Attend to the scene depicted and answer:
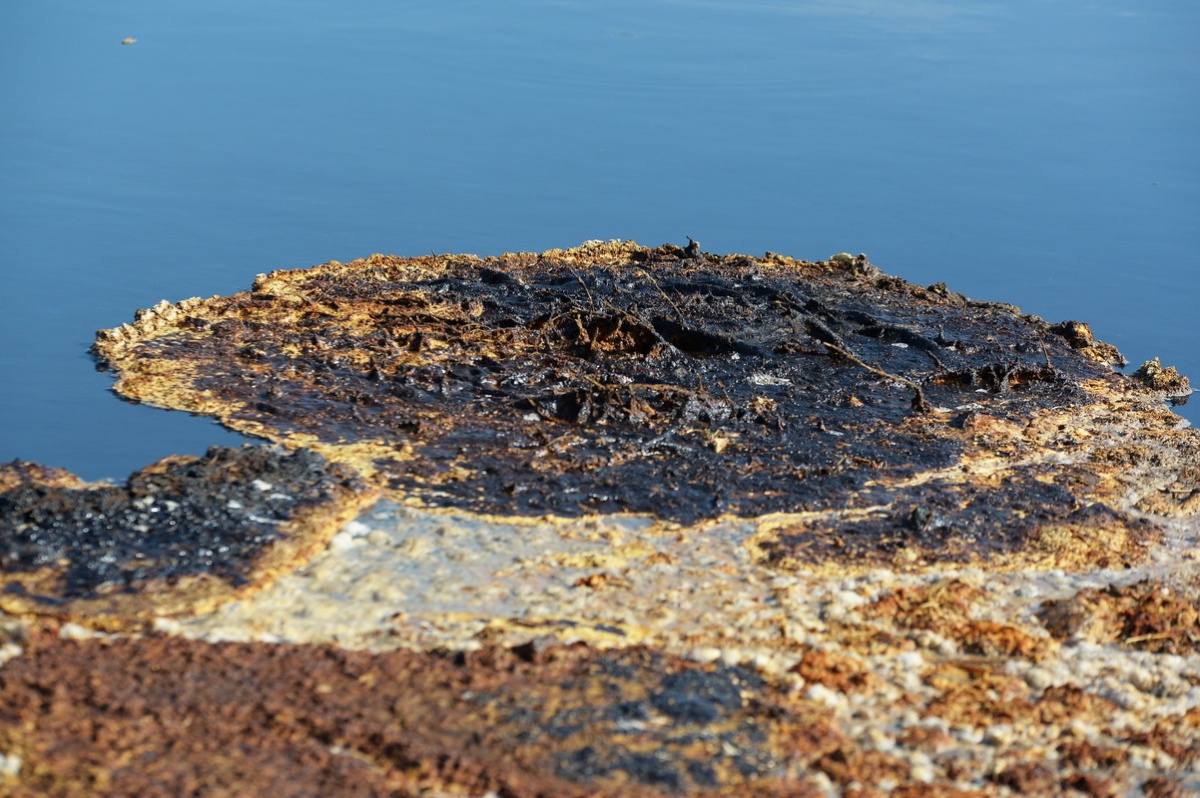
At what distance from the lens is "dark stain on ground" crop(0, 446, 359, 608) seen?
409 cm

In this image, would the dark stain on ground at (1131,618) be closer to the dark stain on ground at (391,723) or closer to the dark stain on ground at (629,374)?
the dark stain on ground at (629,374)

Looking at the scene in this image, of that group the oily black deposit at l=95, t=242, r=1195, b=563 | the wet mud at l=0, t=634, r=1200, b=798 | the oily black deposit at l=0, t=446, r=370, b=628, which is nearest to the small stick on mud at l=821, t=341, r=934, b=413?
the oily black deposit at l=95, t=242, r=1195, b=563

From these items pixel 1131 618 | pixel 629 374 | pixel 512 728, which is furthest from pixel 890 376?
pixel 512 728

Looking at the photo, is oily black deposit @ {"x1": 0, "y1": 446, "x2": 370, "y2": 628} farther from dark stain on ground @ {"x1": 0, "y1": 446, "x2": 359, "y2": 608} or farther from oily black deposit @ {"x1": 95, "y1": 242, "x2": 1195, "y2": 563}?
oily black deposit @ {"x1": 95, "y1": 242, "x2": 1195, "y2": 563}

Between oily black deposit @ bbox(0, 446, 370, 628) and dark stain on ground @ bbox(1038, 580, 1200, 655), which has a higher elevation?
oily black deposit @ bbox(0, 446, 370, 628)

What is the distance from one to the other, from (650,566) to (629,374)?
6.13 ft

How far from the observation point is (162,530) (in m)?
4.33

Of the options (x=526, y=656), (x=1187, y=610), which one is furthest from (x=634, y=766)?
(x=1187, y=610)

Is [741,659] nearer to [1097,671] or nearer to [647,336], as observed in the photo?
[1097,671]

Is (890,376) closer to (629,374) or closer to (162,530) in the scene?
(629,374)

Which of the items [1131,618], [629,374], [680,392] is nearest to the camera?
[1131,618]

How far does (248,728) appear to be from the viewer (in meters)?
3.34

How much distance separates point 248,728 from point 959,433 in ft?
11.6

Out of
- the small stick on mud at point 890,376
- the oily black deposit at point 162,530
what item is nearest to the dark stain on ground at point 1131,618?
the small stick on mud at point 890,376
